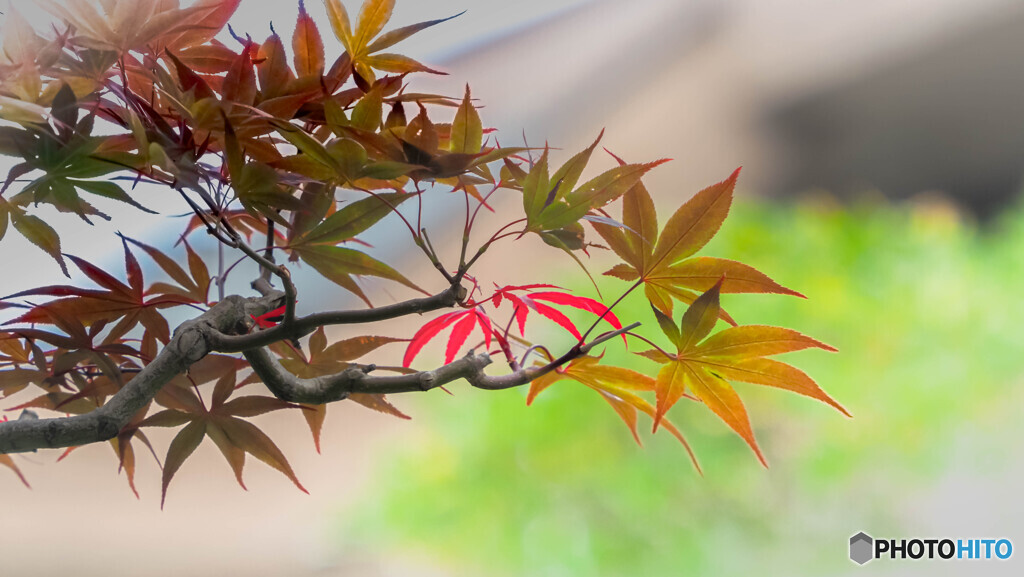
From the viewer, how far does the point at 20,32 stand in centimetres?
28

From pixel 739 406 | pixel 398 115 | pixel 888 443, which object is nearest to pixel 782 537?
pixel 888 443

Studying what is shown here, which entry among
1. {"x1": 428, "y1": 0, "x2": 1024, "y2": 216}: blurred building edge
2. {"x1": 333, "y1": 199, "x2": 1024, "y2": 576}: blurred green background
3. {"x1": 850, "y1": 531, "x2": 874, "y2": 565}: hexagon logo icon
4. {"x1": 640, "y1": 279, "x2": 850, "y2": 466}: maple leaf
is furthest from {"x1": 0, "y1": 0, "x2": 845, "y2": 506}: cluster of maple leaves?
{"x1": 428, "y1": 0, "x2": 1024, "y2": 216}: blurred building edge

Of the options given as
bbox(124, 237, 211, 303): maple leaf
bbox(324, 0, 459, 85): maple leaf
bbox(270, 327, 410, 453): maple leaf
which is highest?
bbox(324, 0, 459, 85): maple leaf

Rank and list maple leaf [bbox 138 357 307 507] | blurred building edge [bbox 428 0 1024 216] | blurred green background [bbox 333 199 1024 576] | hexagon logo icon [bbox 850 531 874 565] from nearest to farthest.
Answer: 1. maple leaf [bbox 138 357 307 507]
2. hexagon logo icon [bbox 850 531 874 565]
3. blurred green background [bbox 333 199 1024 576]
4. blurred building edge [bbox 428 0 1024 216]

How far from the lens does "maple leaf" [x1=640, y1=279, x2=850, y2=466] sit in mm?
271

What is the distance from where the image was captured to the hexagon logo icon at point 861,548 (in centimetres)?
120

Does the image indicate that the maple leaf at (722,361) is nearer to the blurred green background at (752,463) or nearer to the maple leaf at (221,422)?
the maple leaf at (221,422)

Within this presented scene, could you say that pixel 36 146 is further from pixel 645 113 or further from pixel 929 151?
pixel 929 151

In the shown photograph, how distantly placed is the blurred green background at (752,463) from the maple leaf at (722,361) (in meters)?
1.27

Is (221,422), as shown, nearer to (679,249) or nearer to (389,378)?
(389,378)

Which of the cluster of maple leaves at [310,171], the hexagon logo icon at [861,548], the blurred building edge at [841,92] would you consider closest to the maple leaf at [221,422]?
the cluster of maple leaves at [310,171]

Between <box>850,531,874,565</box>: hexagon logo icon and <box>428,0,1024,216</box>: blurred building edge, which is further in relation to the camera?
<box>428,0,1024,216</box>: blurred building edge

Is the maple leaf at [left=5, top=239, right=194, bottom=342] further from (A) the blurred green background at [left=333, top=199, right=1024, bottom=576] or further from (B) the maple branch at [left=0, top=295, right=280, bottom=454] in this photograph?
(A) the blurred green background at [left=333, top=199, right=1024, bottom=576]

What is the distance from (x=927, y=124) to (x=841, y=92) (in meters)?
0.32
